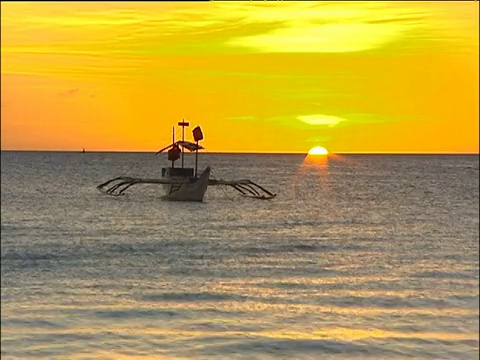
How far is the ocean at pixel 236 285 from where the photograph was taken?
25.3 metres

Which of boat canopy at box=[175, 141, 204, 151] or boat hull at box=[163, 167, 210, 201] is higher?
boat hull at box=[163, 167, 210, 201]

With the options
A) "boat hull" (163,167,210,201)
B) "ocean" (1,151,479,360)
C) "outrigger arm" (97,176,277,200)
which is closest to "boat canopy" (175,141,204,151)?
"ocean" (1,151,479,360)

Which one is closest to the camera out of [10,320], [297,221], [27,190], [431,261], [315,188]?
[10,320]

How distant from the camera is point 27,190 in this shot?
429ft

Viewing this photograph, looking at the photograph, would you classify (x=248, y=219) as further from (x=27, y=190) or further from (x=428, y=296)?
(x=27, y=190)

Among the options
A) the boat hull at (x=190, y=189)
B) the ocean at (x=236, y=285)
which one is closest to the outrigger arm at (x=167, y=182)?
the boat hull at (x=190, y=189)

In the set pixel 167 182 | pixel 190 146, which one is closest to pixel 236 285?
pixel 190 146

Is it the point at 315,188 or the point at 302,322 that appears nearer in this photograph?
the point at 302,322

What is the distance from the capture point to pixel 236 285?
38.5 m

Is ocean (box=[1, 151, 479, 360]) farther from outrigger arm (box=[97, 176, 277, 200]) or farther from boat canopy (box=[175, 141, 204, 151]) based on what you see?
boat canopy (box=[175, 141, 204, 151])

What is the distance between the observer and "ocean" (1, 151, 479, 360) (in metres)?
25.3

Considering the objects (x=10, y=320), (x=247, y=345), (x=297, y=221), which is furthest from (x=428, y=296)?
(x=297, y=221)

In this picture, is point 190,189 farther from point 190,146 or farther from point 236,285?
point 190,146

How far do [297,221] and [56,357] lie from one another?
5829 centimetres
